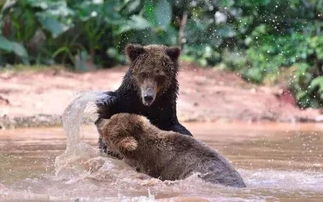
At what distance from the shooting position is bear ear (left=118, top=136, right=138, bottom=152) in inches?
272

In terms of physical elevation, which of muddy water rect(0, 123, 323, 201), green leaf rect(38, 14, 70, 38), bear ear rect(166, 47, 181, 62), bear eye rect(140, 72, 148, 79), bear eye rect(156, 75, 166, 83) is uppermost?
green leaf rect(38, 14, 70, 38)

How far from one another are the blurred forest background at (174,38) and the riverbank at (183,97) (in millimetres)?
618

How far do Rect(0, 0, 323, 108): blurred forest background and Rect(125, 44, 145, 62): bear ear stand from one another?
7.10 m

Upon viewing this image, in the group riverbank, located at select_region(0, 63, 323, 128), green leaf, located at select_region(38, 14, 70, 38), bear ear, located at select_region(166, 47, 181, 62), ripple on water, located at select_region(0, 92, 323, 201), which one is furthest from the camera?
green leaf, located at select_region(38, 14, 70, 38)

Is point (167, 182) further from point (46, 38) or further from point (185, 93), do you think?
point (46, 38)

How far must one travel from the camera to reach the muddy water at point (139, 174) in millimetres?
6387

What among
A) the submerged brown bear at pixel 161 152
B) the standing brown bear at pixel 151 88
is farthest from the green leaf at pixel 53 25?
the submerged brown bear at pixel 161 152

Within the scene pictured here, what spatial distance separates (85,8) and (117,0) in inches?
83.2

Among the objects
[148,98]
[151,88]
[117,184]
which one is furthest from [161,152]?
[151,88]

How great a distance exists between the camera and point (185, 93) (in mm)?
15727

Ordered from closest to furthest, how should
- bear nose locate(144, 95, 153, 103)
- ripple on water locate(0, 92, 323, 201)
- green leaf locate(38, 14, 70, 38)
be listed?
ripple on water locate(0, 92, 323, 201) < bear nose locate(144, 95, 153, 103) < green leaf locate(38, 14, 70, 38)

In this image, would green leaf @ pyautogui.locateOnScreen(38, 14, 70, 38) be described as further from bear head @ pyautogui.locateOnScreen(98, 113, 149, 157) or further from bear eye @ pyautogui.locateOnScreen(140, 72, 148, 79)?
bear head @ pyautogui.locateOnScreen(98, 113, 149, 157)

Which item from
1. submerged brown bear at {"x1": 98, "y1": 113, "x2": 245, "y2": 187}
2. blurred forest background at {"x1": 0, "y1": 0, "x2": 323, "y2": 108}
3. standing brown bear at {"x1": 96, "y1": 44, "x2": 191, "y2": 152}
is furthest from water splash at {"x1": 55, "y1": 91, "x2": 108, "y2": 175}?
blurred forest background at {"x1": 0, "y1": 0, "x2": 323, "y2": 108}

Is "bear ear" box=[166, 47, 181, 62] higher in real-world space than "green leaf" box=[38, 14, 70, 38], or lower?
lower
